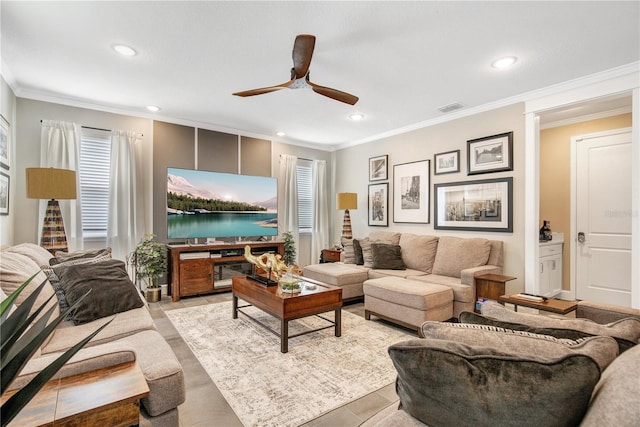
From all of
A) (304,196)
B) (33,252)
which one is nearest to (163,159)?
(33,252)

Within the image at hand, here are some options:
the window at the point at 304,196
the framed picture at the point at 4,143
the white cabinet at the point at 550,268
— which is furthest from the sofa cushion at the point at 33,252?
the white cabinet at the point at 550,268

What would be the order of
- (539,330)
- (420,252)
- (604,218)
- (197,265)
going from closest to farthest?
1. (539,330)
2. (604,218)
3. (420,252)
4. (197,265)

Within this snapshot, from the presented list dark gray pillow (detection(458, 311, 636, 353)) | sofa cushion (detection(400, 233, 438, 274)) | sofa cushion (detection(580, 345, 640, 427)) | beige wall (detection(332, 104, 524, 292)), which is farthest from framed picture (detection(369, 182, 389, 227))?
sofa cushion (detection(580, 345, 640, 427))

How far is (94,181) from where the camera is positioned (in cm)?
400

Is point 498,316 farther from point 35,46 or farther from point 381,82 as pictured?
point 35,46

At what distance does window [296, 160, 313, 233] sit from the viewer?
235 inches

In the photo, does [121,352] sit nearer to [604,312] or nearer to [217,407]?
[217,407]

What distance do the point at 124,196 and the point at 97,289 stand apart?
7.69 ft

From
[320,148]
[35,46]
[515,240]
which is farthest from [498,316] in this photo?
[320,148]

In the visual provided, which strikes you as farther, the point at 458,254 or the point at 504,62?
the point at 458,254

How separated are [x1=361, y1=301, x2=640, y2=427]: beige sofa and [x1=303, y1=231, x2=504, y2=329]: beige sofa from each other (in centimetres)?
206

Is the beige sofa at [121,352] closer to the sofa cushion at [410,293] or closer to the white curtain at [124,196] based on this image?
the white curtain at [124,196]

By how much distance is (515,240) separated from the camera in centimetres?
368

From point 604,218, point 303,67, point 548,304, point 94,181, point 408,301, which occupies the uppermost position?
point 303,67
